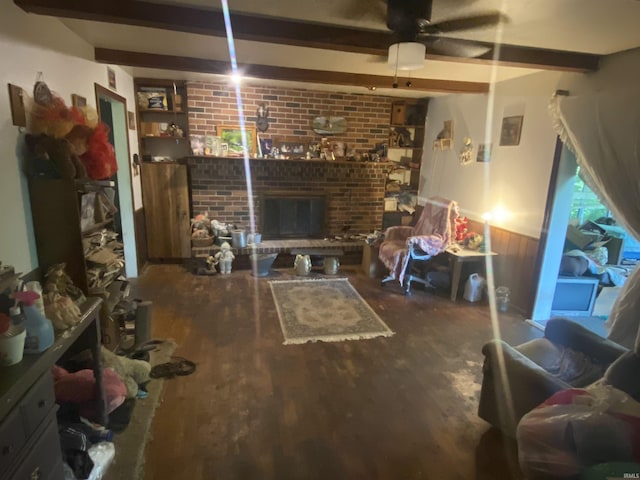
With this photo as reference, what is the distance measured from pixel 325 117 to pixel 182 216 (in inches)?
89.0

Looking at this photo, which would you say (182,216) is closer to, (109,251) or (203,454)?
(109,251)

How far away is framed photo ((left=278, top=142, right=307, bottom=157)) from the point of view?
15.8 ft

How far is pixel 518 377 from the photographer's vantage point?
1.69 metres

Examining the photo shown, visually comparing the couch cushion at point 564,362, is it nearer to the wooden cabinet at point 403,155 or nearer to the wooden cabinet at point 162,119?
the wooden cabinet at point 403,155

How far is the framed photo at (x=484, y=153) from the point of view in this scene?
3906 mm

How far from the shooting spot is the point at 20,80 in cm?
183

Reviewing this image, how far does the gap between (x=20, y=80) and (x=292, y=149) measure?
3.24m

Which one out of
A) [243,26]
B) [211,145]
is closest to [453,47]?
[243,26]


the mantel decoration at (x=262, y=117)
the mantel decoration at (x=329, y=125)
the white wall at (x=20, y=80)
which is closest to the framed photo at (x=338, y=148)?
the mantel decoration at (x=329, y=125)

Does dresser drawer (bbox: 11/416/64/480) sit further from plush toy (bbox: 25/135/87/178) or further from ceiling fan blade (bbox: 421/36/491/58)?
ceiling fan blade (bbox: 421/36/491/58)

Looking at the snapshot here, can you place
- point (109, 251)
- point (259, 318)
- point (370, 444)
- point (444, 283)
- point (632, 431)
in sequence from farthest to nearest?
1. point (444, 283)
2. point (259, 318)
3. point (109, 251)
4. point (370, 444)
5. point (632, 431)

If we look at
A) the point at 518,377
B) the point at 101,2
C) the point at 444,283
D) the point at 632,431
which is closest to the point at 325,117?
the point at 444,283

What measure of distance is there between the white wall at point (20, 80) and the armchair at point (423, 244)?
10.1 feet

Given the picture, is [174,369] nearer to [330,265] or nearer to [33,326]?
[33,326]
